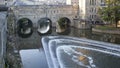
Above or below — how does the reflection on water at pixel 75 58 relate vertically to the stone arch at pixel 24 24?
above

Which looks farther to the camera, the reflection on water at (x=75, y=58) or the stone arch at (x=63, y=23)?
the stone arch at (x=63, y=23)

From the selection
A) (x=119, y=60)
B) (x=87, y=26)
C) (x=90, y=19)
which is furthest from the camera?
(x=90, y=19)

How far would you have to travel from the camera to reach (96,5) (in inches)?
3268

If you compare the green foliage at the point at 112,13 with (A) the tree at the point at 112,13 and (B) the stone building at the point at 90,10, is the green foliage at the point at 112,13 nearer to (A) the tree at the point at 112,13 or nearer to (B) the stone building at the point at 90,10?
(A) the tree at the point at 112,13

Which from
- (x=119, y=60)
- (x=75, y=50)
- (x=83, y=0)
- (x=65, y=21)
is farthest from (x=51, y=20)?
(x=119, y=60)

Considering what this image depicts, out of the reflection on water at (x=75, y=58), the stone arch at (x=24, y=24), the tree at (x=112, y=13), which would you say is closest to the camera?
the reflection on water at (x=75, y=58)

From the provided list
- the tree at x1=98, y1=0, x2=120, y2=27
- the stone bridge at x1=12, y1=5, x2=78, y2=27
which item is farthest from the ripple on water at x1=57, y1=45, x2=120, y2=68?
the stone bridge at x1=12, y1=5, x2=78, y2=27

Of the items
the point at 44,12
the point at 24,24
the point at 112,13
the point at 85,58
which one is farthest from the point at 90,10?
the point at 85,58

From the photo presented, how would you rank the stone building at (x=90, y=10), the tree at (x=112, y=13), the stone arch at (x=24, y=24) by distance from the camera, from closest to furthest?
1. the tree at (x=112, y=13)
2. the stone arch at (x=24, y=24)
3. the stone building at (x=90, y=10)

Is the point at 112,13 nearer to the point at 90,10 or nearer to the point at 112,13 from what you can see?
the point at 112,13

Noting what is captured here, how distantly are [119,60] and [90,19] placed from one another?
151 feet

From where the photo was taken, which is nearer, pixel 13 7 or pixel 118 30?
A: pixel 118 30

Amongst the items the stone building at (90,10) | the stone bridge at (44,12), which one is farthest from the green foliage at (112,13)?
the stone bridge at (44,12)

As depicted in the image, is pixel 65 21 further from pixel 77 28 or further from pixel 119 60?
pixel 119 60
